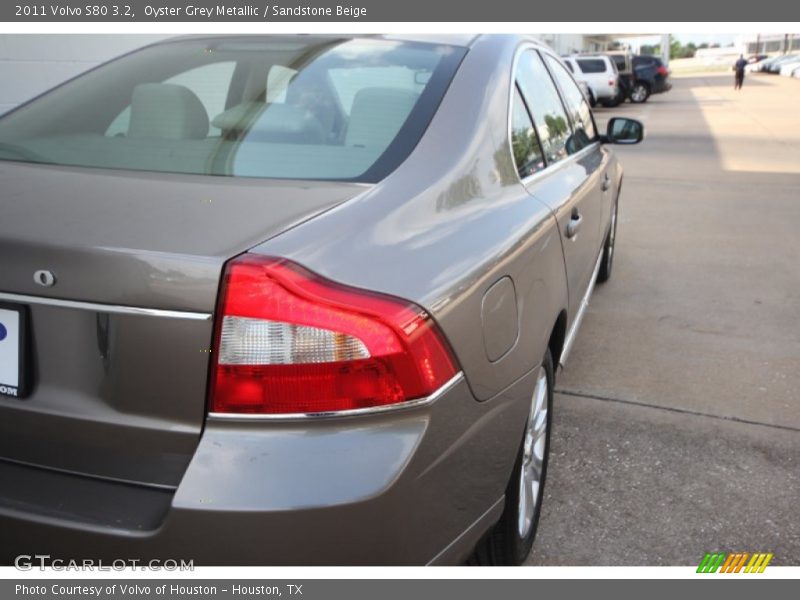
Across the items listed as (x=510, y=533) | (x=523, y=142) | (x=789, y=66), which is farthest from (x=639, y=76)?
(x=510, y=533)

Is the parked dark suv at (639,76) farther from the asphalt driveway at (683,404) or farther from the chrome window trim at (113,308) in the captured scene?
the chrome window trim at (113,308)

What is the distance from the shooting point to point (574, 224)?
2.93 m

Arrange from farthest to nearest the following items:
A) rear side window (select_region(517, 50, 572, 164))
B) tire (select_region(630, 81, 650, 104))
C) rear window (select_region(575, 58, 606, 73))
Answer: tire (select_region(630, 81, 650, 104)), rear window (select_region(575, 58, 606, 73)), rear side window (select_region(517, 50, 572, 164))

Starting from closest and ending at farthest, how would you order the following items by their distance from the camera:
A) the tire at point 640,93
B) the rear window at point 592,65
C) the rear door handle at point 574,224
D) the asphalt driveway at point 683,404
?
the asphalt driveway at point 683,404
the rear door handle at point 574,224
the rear window at point 592,65
the tire at point 640,93

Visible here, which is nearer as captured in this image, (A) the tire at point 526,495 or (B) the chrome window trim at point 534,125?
(A) the tire at point 526,495

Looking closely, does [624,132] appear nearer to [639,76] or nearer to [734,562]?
[734,562]

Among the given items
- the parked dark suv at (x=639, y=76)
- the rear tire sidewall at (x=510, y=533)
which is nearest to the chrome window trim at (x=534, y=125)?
the rear tire sidewall at (x=510, y=533)

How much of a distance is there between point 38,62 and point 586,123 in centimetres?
558

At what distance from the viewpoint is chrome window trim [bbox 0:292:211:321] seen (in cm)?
153

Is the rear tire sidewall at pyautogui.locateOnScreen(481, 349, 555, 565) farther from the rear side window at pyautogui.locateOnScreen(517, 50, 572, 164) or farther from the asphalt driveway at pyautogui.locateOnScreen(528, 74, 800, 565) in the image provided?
the rear side window at pyautogui.locateOnScreen(517, 50, 572, 164)

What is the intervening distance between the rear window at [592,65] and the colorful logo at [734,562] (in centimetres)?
2398
